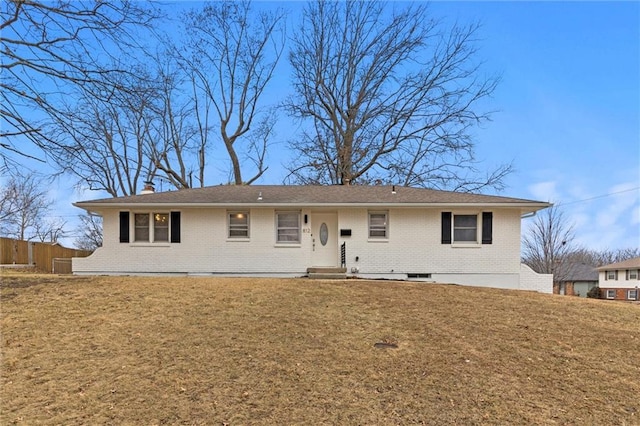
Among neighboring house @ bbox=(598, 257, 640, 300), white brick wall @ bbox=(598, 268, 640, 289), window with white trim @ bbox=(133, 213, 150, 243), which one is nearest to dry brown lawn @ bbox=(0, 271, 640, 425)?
window with white trim @ bbox=(133, 213, 150, 243)

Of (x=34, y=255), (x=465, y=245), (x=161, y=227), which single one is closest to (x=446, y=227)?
(x=465, y=245)

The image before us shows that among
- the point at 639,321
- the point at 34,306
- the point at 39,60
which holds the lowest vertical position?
the point at 639,321

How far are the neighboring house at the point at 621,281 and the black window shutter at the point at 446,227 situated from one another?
30.2 m

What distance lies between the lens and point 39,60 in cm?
923

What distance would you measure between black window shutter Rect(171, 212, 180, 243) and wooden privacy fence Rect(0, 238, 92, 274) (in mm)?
9259

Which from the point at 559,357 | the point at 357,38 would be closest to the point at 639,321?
the point at 559,357

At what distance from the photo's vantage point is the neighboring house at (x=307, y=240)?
1384cm

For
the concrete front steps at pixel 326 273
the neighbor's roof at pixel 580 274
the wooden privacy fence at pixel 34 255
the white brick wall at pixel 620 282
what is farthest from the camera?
the neighbor's roof at pixel 580 274

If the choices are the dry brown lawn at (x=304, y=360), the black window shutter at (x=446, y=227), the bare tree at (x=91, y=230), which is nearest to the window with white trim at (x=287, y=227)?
the dry brown lawn at (x=304, y=360)

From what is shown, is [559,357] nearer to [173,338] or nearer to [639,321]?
[639,321]

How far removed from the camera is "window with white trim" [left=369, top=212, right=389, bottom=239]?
1412 centimetres

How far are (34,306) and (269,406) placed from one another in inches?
261

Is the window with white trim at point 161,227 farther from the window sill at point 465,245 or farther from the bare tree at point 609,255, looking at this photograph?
the bare tree at point 609,255

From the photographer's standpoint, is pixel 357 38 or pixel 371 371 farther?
pixel 357 38
